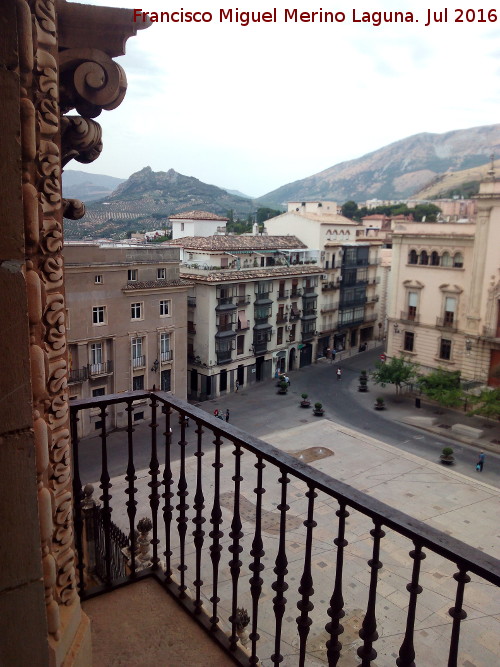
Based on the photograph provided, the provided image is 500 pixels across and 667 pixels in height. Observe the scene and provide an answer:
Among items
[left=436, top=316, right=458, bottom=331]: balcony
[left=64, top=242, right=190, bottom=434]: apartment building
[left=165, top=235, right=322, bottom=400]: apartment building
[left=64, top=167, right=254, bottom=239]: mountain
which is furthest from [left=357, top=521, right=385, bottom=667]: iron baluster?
[left=64, top=167, right=254, bottom=239]: mountain

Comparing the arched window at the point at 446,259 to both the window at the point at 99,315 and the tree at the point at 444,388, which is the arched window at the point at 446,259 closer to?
the tree at the point at 444,388

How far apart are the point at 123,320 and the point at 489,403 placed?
1789 centimetres

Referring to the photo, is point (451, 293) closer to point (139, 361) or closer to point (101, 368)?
point (139, 361)

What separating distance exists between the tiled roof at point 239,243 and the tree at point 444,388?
44.5 feet

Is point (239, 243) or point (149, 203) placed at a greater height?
point (149, 203)

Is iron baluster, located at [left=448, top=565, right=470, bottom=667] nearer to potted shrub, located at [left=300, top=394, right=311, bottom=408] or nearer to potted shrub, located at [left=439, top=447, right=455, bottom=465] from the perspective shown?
potted shrub, located at [left=439, top=447, right=455, bottom=465]

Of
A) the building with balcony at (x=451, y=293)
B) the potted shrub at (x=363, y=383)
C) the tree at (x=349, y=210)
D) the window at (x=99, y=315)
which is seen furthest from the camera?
the tree at (x=349, y=210)

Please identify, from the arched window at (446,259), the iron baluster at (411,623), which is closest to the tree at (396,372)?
the arched window at (446,259)

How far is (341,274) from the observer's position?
41.2 meters

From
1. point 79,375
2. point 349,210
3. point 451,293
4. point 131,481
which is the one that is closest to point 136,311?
point 79,375

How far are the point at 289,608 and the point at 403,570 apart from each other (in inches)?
132

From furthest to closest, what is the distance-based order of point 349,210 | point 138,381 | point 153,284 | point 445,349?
point 349,210, point 445,349, point 138,381, point 153,284

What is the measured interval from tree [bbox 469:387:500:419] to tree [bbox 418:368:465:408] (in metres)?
1.05

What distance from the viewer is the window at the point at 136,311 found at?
24.3m
